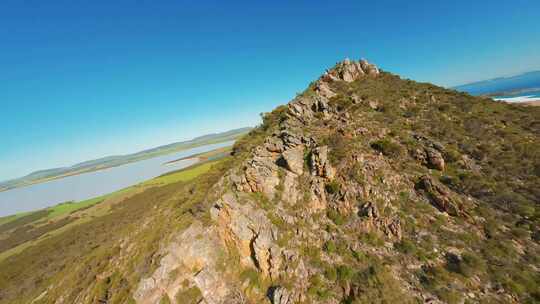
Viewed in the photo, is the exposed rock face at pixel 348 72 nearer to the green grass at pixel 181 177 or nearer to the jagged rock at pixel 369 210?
the jagged rock at pixel 369 210

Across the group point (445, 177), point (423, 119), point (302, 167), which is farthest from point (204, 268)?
point (423, 119)

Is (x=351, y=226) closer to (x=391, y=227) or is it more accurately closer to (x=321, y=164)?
(x=391, y=227)

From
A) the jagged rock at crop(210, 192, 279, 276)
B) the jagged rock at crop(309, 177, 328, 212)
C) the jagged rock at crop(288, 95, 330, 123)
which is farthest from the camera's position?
the jagged rock at crop(288, 95, 330, 123)

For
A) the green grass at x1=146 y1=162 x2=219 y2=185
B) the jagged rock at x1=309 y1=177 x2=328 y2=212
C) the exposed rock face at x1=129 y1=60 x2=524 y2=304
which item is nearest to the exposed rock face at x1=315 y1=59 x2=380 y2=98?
the exposed rock face at x1=129 y1=60 x2=524 y2=304

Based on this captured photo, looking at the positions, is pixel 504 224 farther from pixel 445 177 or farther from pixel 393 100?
pixel 393 100

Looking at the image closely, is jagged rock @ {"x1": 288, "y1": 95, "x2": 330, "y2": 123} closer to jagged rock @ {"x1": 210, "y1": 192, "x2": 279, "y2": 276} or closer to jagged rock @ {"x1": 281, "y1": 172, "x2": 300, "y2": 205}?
jagged rock @ {"x1": 281, "y1": 172, "x2": 300, "y2": 205}

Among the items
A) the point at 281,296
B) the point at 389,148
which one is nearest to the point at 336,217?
the point at 281,296
